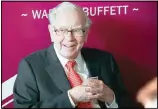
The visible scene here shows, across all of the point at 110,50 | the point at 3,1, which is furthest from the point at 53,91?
the point at 3,1

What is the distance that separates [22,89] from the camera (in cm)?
120

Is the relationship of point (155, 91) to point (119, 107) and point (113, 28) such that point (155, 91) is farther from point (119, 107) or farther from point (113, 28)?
point (113, 28)

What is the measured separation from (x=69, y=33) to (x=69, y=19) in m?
0.05

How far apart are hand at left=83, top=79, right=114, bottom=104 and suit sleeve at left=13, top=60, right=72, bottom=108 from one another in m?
0.10

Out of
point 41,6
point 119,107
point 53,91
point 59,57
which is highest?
point 41,6

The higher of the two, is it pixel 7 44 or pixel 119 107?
pixel 7 44

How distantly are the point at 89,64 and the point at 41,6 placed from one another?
293mm

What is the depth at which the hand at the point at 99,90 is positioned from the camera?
1185 millimetres

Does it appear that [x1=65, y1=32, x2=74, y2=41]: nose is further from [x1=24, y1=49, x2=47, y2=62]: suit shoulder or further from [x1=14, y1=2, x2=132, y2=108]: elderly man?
[x1=24, y1=49, x2=47, y2=62]: suit shoulder

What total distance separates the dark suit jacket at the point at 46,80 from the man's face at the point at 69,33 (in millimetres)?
48

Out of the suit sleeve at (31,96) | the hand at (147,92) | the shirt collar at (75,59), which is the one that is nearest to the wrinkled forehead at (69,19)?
the shirt collar at (75,59)

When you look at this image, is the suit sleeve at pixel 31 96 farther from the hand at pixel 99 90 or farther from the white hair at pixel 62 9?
the white hair at pixel 62 9

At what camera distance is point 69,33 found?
116cm

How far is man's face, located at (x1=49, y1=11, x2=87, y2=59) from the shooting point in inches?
45.3
